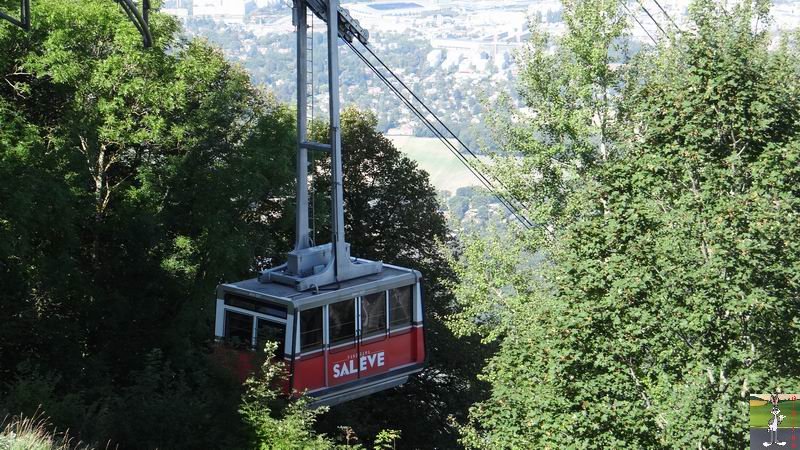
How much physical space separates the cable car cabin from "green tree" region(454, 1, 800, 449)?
1.70 metres

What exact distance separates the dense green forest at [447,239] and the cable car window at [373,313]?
66.6 inches

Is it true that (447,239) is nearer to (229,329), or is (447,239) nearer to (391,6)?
(229,329)

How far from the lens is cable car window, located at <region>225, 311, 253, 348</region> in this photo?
16531mm

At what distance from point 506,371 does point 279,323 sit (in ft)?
10.4

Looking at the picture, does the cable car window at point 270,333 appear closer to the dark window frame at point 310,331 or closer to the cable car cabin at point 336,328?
the cable car cabin at point 336,328

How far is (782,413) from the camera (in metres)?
10.4

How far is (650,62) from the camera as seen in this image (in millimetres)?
25422

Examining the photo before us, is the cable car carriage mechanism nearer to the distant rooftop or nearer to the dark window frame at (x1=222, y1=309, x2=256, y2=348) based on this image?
the dark window frame at (x1=222, y1=309, x2=256, y2=348)

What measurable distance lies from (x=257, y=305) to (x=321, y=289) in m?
0.92

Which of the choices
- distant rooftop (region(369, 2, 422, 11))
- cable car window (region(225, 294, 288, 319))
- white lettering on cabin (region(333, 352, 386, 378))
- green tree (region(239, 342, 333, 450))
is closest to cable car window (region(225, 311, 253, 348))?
cable car window (region(225, 294, 288, 319))

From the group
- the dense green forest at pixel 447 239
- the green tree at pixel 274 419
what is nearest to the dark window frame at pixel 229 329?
the dense green forest at pixel 447 239

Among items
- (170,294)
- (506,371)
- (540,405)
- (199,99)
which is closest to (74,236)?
(170,294)

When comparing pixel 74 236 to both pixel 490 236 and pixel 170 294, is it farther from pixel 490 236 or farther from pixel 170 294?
pixel 490 236

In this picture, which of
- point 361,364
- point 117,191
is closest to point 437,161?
point 117,191
